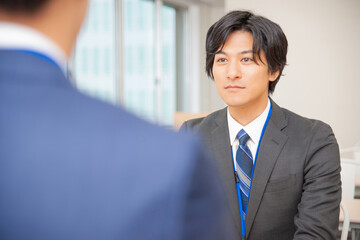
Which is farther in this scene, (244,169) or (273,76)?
(273,76)

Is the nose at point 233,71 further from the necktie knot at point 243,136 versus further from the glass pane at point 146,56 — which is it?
the glass pane at point 146,56

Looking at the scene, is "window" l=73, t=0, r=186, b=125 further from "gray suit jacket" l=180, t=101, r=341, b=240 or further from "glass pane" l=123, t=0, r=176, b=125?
"gray suit jacket" l=180, t=101, r=341, b=240

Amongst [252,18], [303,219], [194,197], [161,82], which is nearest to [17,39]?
[194,197]

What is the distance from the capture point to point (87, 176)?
34 centimetres

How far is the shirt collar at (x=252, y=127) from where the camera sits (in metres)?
1.66

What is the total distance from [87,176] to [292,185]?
1311 mm

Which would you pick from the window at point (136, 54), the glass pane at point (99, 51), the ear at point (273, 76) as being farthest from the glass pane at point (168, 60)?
the ear at point (273, 76)

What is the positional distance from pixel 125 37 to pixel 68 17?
706cm

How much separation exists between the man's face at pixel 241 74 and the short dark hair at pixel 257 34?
0.7 inches

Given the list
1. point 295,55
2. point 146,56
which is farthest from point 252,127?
point 146,56

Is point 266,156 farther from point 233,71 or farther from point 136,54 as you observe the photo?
point 136,54

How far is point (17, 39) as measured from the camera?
1.16ft

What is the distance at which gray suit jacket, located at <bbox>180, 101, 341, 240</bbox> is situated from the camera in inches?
58.4

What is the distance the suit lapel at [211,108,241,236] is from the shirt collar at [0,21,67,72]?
3.95 feet
